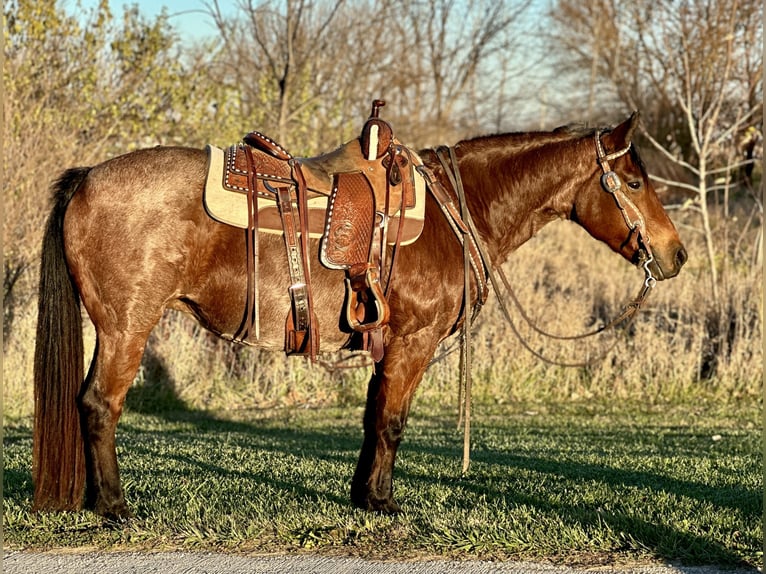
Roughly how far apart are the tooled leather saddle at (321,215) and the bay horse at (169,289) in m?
0.07

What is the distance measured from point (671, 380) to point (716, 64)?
16.3ft

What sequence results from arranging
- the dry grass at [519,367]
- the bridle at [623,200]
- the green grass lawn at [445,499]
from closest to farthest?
the green grass lawn at [445,499] → the bridle at [623,200] → the dry grass at [519,367]

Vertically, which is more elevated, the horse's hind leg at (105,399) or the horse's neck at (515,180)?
the horse's neck at (515,180)

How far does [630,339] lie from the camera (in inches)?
461

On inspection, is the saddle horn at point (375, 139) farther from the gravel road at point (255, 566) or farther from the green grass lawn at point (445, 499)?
the gravel road at point (255, 566)

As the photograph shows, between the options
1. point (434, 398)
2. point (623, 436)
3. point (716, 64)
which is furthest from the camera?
point (716, 64)

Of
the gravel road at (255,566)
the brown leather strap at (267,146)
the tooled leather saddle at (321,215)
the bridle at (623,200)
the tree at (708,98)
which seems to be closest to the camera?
the gravel road at (255,566)

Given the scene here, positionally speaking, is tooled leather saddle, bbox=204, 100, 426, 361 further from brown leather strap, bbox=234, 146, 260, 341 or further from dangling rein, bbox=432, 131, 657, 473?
dangling rein, bbox=432, 131, 657, 473

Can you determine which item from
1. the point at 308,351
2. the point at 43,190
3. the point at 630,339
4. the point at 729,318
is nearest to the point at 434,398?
the point at 630,339

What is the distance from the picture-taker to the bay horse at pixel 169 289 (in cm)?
458

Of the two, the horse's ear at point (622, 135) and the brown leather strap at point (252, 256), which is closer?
the brown leather strap at point (252, 256)

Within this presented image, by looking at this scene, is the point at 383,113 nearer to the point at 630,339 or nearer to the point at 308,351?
the point at 630,339

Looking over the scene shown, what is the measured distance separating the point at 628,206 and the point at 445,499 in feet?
6.45

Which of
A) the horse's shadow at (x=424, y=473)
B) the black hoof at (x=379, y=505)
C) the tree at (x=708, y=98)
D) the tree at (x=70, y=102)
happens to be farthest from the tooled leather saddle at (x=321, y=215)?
the tree at (x=70, y=102)
